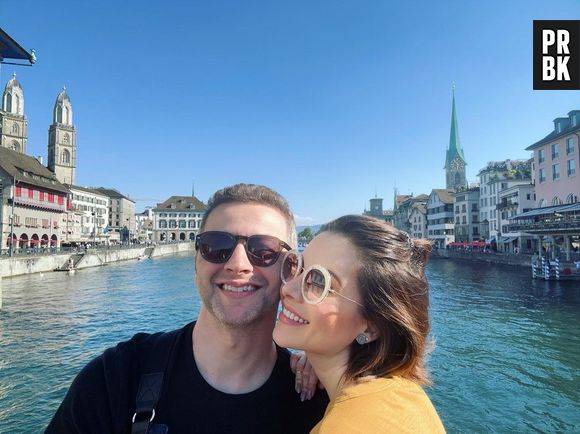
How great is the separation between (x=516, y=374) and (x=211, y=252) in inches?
524

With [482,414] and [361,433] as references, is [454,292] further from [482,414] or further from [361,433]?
[361,433]

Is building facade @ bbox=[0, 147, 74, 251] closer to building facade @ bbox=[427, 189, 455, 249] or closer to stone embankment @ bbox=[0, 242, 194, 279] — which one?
stone embankment @ bbox=[0, 242, 194, 279]

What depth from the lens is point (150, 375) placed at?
2090 mm

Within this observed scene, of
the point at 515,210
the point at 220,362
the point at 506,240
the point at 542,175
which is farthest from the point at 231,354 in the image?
the point at 506,240

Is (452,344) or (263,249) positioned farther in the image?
(452,344)

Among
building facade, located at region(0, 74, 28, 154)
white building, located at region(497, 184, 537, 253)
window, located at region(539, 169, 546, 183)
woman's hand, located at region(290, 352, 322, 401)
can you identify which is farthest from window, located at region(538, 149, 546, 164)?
building facade, located at region(0, 74, 28, 154)

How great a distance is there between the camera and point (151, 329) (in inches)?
696

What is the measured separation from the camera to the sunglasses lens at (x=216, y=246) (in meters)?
2.51

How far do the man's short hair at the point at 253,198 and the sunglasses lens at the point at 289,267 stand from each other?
217 mm

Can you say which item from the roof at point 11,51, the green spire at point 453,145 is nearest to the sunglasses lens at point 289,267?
the roof at point 11,51

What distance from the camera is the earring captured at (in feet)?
6.64

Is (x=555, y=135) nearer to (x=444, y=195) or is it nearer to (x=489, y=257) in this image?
(x=489, y=257)

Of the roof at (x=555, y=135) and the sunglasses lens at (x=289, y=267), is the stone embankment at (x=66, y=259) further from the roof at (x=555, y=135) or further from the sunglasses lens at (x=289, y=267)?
the roof at (x=555, y=135)

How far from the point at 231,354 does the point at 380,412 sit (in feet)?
3.43
